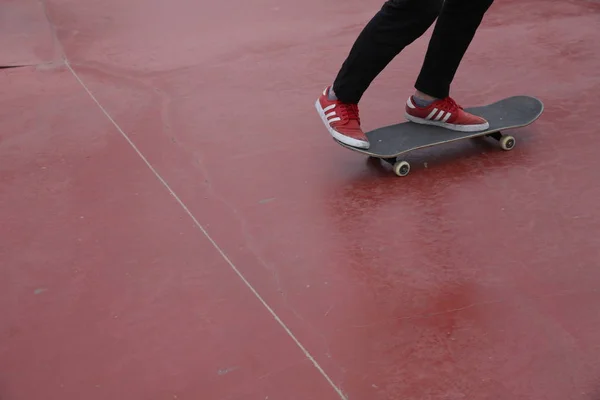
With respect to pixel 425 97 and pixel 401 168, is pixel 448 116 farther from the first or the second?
pixel 401 168

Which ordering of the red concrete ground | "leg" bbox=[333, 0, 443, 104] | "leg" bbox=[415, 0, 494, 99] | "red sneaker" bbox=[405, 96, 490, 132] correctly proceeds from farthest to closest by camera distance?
"red sneaker" bbox=[405, 96, 490, 132] → "leg" bbox=[415, 0, 494, 99] → "leg" bbox=[333, 0, 443, 104] → the red concrete ground

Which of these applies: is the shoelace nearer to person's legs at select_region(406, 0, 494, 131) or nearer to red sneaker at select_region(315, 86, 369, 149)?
red sneaker at select_region(315, 86, 369, 149)

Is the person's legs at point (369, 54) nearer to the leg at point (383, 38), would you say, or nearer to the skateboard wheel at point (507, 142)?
the leg at point (383, 38)

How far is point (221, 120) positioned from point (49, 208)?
0.88 meters

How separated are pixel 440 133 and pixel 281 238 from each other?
2.79ft

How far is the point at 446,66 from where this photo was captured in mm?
2756

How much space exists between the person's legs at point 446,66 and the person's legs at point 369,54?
19cm

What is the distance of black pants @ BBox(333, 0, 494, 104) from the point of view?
250 centimetres

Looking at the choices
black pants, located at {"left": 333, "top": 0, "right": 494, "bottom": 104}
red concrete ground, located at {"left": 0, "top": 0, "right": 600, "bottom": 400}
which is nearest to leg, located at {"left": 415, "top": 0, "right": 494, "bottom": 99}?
black pants, located at {"left": 333, "top": 0, "right": 494, "bottom": 104}

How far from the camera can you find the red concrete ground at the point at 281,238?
6.02ft

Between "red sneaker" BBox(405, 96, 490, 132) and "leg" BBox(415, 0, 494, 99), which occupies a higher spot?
"leg" BBox(415, 0, 494, 99)

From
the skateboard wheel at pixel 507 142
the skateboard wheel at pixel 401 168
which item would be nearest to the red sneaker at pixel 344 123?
the skateboard wheel at pixel 401 168

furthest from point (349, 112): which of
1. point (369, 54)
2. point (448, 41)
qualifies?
point (448, 41)

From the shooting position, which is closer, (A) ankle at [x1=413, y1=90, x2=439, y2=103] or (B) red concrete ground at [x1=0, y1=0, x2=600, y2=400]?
(B) red concrete ground at [x1=0, y1=0, x2=600, y2=400]
